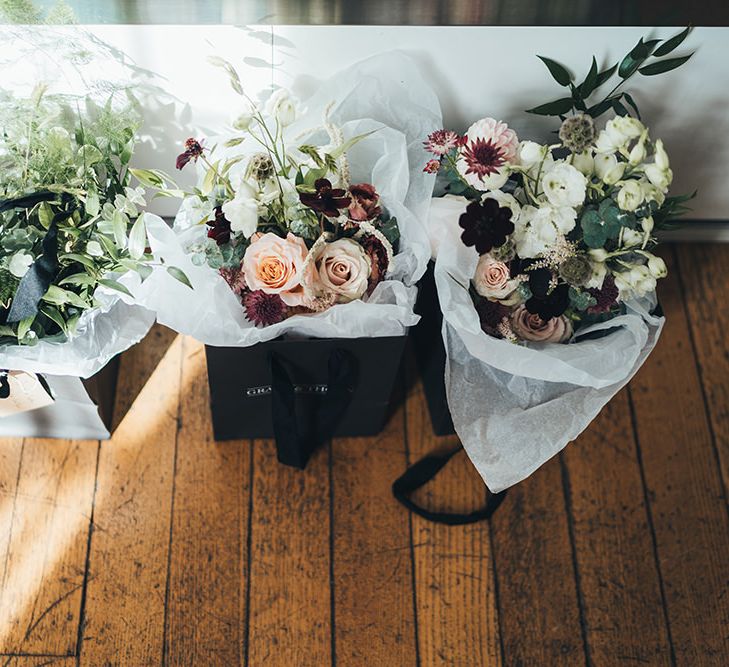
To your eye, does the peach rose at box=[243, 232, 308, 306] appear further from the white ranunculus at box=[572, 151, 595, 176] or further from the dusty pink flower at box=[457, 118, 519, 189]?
the white ranunculus at box=[572, 151, 595, 176]

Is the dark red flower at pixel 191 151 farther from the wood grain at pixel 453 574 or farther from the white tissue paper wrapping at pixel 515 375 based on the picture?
the wood grain at pixel 453 574

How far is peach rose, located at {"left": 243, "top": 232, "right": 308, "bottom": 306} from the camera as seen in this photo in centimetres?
95

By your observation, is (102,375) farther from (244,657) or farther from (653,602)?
(653,602)

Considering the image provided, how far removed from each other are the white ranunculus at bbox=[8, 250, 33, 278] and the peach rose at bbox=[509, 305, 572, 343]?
1.99 ft

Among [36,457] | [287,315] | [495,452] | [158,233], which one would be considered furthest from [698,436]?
[36,457]

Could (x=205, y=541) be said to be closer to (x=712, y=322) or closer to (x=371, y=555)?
(x=371, y=555)

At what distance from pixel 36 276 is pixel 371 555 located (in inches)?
24.0

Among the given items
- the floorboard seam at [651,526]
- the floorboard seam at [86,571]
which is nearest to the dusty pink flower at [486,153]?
the floorboard seam at [651,526]

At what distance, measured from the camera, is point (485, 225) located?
3.08 feet

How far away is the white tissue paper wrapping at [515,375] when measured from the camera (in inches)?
40.3

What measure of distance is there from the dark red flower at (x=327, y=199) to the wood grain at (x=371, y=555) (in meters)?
0.46

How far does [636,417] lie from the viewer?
52.0 inches

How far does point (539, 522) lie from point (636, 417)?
0.25m

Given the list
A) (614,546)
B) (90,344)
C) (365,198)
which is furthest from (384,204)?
(614,546)
